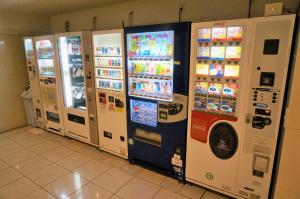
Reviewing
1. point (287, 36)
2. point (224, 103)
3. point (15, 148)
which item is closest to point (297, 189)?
point (224, 103)

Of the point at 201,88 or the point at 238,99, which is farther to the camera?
the point at 201,88

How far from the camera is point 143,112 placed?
261 centimetres

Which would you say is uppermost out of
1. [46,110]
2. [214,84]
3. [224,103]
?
[214,84]

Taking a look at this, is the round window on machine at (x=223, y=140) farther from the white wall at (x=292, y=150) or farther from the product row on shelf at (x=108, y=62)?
the product row on shelf at (x=108, y=62)

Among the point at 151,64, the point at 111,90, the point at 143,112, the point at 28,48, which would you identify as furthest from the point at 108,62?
the point at 28,48

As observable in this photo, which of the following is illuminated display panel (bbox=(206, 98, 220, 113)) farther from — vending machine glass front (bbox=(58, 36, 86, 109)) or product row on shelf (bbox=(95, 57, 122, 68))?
vending machine glass front (bbox=(58, 36, 86, 109))

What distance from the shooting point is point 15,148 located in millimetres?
3426

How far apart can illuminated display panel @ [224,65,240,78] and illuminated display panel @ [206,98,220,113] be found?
0.29 m

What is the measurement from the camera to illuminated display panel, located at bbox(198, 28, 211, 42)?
194 centimetres

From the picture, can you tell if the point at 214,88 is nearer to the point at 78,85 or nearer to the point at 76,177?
the point at 76,177

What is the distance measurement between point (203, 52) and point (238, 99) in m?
0.60

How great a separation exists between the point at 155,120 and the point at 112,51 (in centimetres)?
119

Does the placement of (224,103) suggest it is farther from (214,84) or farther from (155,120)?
(155,120)

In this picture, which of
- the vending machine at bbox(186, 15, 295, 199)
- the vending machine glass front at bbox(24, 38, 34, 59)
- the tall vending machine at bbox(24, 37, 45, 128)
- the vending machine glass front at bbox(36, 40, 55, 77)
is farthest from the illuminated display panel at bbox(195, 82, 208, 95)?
the vending machine glass front at bbox(24, 38, 34, 59)
